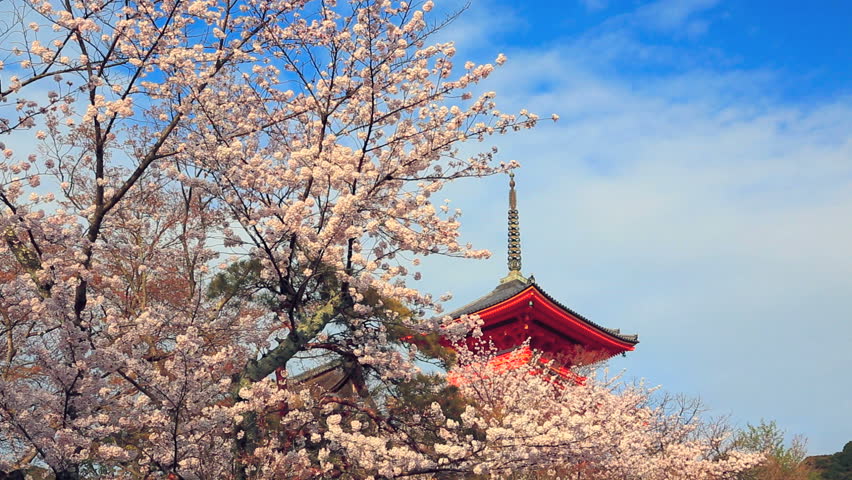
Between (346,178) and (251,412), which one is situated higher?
(346,178)

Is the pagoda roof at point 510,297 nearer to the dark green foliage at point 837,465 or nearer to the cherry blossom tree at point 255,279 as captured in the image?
the cherry blossom tree at point 255,279

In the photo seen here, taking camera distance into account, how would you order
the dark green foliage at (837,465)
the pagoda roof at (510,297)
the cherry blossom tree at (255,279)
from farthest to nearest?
the dark green foliage at (837,465) → the pagoda roof at (510,297) → the cherry blossom tree at (255,279)

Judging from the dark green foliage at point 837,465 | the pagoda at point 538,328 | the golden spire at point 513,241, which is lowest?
the dark green foliage at point 837,465

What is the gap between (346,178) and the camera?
27.6 feet

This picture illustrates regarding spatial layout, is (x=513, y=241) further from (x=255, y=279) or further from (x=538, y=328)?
(x=255, y=279)

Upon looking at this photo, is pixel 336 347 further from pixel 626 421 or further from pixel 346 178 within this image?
pixel 626 421

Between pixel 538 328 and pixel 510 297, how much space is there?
6.36 feet

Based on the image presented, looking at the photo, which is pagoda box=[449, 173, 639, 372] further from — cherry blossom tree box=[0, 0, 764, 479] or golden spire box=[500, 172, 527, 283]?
cherry blossom tree box=[0, 0, 764, 479]

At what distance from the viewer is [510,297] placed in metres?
20.8

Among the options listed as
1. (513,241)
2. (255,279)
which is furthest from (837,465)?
(255,279)

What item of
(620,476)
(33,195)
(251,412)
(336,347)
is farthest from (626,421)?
(33,195)

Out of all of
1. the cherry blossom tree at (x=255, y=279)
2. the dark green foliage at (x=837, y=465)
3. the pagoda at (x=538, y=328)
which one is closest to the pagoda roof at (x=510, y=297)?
the pagoda at (x=538, y=328)

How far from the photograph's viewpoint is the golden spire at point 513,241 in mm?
24938

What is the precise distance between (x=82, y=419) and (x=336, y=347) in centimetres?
326
